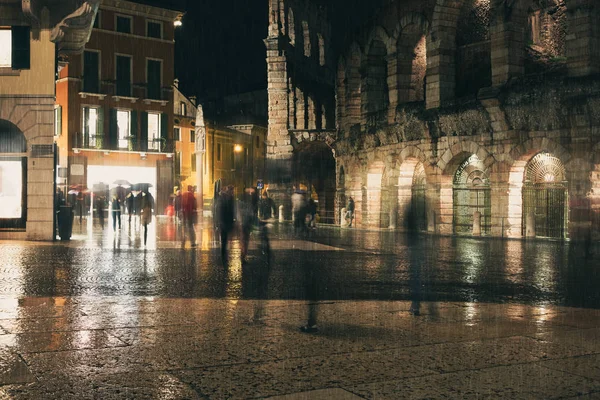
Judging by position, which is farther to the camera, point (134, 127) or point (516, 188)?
point (134, 127)

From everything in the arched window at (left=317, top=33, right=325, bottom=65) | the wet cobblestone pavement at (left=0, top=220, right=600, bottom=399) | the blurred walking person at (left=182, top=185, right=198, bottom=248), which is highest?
the arched window at (left=317, top=33, right=325, bottom=65)

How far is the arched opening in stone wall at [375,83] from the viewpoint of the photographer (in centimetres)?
3806

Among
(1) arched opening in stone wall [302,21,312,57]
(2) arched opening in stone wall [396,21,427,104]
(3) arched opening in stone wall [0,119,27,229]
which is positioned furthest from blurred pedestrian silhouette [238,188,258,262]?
(1) arched opening in stone wall [302,21,312,57]

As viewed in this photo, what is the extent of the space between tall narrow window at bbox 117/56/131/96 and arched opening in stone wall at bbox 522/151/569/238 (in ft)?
94.9

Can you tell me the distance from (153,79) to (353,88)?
16952mm

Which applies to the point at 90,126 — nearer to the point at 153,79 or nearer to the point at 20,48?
the point at 153,79

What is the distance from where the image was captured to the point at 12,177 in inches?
891

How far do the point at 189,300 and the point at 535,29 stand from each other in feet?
85.3

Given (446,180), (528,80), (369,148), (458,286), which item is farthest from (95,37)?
(458,286)

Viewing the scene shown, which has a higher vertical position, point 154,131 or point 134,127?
point 134,127

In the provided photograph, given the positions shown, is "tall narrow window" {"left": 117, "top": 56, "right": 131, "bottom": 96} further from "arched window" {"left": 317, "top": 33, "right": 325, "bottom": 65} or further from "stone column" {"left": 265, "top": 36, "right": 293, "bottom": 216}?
"arched window" {"left": 317, "top": 33, "right": 325, "bottom": 65}

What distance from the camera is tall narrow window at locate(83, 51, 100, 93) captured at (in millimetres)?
49000

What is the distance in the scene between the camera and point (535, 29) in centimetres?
3253

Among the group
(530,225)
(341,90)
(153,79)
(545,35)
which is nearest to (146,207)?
(530,225)
